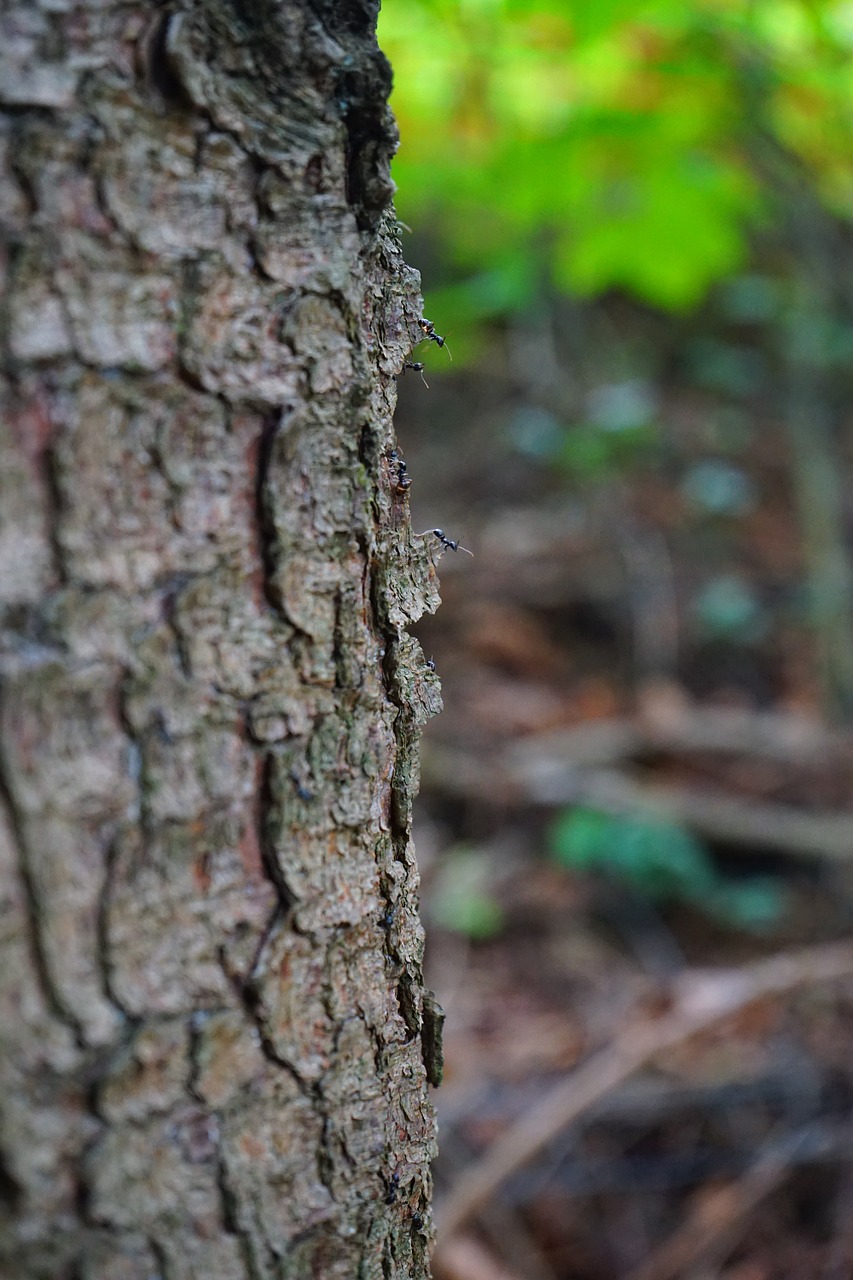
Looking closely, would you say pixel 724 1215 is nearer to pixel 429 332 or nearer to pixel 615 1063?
pixel 615 1063

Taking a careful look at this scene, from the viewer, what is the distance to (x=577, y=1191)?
2.16 metres

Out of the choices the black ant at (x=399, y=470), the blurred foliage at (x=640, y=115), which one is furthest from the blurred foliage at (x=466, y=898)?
the black ant at (x=399, y=470)

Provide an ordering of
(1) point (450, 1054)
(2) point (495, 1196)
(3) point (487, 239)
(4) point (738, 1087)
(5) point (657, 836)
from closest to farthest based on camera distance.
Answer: (2) point (495, 1196) < (4) point (738, 1087) < (1) point (450, 1054) < (5) point (657, 836) < (3) point (487, 239)

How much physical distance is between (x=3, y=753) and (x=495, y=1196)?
6.59 feet

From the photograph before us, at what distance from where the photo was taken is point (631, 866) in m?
3.46

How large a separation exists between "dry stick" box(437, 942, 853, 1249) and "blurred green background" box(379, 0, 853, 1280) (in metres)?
0.12

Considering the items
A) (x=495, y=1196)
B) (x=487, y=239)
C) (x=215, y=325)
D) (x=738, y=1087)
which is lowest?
(x=495, y=1196)

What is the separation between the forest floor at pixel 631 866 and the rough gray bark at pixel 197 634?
158 cm

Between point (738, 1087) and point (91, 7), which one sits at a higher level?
point (91, 7)

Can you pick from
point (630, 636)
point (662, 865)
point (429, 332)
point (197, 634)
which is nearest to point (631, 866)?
point (662, 865)

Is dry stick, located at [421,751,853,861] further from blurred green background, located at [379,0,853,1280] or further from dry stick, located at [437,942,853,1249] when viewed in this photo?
dry stick, located at [437,942,853,1249]

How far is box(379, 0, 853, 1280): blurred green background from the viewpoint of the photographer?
2305 mm

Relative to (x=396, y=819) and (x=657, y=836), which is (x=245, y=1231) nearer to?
(x=396, y=819)

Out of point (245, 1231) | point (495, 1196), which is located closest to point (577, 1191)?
point (495, 1196)
